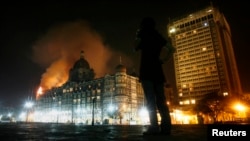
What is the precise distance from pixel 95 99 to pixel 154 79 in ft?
357

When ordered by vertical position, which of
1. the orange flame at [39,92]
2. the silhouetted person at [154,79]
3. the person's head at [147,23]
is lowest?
the silhouetted person at [154,79]

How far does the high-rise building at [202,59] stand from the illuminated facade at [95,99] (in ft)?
105

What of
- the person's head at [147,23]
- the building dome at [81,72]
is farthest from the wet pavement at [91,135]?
the building dome at [81,72]

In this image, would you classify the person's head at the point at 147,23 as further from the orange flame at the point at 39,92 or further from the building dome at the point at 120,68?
the orange flame at the point at 39,92

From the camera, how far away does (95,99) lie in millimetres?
112688

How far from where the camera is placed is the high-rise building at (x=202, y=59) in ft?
403

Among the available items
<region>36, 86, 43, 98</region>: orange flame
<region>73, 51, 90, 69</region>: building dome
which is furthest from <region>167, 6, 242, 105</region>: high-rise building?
<region>36, 86, 43, 98</region>: orange flame

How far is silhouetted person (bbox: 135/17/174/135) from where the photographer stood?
6.05 m

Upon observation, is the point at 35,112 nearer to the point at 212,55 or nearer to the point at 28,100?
the point at 28,100

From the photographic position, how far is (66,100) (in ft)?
415

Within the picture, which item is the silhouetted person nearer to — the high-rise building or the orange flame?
→ the high-rise building

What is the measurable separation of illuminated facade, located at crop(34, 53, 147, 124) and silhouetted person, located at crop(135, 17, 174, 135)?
94034 mm

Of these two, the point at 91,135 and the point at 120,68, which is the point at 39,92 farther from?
the point at 91,135

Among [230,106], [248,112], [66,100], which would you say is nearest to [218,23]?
[248,112]
